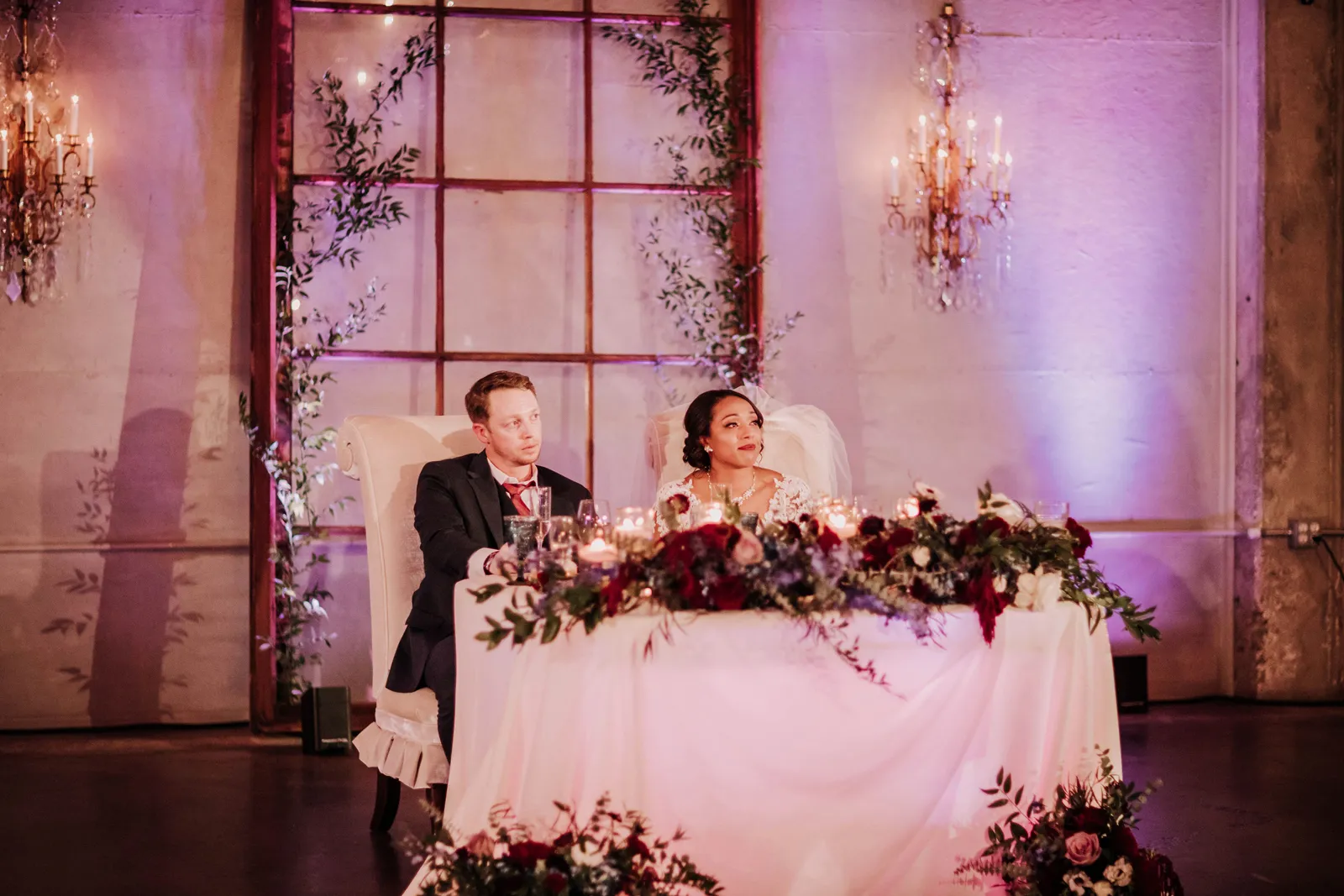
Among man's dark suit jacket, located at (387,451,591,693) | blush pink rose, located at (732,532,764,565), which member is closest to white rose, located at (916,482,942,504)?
blush pink rose, located at (732,532,764,565)

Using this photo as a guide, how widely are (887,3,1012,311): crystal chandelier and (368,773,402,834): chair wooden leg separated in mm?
3105

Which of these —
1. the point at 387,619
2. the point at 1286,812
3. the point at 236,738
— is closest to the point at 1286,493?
the point at 1286,812

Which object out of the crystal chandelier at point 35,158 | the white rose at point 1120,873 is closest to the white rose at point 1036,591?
the white rose at point 1120,873

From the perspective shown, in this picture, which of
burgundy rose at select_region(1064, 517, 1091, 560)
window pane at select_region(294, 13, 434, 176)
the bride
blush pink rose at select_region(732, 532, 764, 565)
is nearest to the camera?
blush pink rose at select_region(732, 532, 764, 565)

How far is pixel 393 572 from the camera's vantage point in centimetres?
367

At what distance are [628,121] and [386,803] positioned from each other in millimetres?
2957

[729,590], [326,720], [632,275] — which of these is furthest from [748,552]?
[632,275]

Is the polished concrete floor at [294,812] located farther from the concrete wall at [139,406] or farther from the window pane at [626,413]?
the window pane at [626,413]

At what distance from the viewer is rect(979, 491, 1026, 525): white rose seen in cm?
275

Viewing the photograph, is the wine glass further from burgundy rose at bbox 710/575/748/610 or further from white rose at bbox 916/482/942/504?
white rose at bbox 916/482/942/504

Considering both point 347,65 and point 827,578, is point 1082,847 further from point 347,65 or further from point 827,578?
point 347,65

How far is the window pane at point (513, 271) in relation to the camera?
5.37 m

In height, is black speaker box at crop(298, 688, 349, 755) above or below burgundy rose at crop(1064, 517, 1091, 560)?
below

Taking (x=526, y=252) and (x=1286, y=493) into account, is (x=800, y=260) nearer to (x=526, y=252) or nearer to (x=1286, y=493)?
(x=526, y=252)
